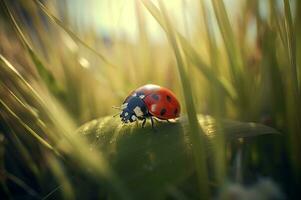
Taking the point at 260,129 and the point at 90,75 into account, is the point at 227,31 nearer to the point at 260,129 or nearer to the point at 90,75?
the point at 260,129

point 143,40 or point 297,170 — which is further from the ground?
point 143,40

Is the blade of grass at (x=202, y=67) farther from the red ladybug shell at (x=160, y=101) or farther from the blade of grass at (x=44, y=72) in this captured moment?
the blade of grass at (x=44, y=72)

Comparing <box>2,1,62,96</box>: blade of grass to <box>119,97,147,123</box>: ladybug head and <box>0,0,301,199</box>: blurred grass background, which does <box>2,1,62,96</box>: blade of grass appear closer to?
<box>0,0,301,199</box>: blurred grass background

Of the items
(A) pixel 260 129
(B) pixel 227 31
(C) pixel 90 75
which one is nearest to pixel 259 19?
(B) pixel 227 31

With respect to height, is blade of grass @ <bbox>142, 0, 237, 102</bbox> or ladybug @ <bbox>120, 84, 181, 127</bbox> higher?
blade of grass @ <bbox>142, 0, 237, 102</bbox>

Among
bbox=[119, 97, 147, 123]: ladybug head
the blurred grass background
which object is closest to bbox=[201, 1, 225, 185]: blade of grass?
the blurred grass background

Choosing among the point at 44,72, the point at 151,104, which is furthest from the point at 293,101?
the point at 44,72
